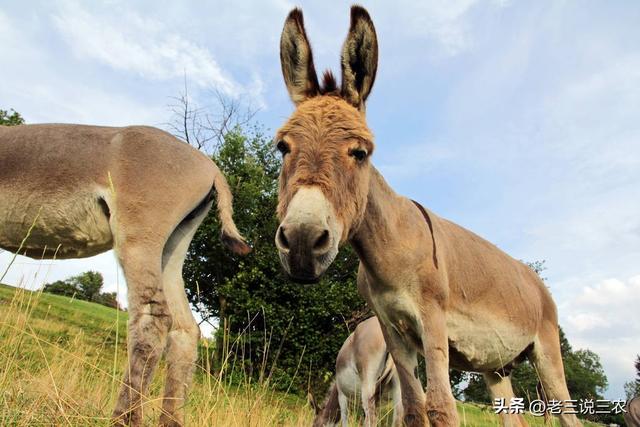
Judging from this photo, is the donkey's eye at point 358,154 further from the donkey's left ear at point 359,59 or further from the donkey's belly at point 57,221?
the donkey's belly at point 57,221

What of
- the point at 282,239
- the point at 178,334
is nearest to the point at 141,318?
the point at 178,334

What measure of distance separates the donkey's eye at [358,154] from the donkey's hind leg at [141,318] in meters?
1.80

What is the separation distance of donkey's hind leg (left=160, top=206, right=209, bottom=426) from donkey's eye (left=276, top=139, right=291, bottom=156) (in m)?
1.67

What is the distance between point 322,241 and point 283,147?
33.4 inches

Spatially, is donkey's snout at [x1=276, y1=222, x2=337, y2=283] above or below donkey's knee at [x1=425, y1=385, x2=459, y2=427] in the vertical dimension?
above

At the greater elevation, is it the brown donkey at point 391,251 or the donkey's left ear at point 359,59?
the donkey's left ear at point 359,59

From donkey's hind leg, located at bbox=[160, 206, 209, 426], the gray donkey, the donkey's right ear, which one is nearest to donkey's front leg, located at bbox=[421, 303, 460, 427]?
donkey's hind leg, located at bbox=[160, 206, 209, 426]

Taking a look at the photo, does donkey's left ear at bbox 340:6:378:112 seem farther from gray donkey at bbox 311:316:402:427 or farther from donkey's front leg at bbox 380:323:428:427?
gray donkey at bbox 311:316:402:427

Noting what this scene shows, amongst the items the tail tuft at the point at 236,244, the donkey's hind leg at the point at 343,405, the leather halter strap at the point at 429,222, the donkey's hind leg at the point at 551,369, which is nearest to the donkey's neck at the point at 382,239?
the leather halter strap at the point at 429,222

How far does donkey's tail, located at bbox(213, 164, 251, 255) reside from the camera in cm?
421

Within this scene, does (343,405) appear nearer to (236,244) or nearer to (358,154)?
(236,244)

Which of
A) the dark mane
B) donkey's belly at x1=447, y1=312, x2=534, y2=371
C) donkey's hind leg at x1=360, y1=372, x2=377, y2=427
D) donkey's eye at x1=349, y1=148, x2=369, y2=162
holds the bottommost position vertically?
donkey's hind leg at x1=360, y1=372, x2=377, y2=427

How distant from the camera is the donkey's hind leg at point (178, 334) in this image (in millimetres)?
3331

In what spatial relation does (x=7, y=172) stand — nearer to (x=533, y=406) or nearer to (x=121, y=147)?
(x=121, y=147)
